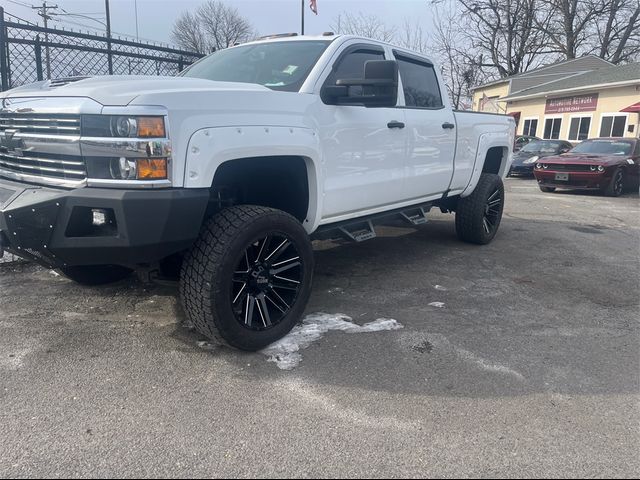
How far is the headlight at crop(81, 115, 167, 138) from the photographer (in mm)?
2617

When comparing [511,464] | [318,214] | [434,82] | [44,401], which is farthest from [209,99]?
[434,82]

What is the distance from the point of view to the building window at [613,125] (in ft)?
72.8

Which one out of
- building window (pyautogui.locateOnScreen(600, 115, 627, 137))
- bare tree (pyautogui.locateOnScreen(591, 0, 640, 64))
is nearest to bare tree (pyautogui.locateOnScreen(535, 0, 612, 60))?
bare tree (pyautogui.locateOnScreen(591, 0, 640, 64))

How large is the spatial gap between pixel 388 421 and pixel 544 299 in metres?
2.55

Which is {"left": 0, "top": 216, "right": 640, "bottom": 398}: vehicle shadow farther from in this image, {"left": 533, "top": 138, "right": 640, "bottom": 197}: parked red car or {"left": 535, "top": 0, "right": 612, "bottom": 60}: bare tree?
{"left": 535, "top": 0, "right": 612, "bottom": 60}: bare tree

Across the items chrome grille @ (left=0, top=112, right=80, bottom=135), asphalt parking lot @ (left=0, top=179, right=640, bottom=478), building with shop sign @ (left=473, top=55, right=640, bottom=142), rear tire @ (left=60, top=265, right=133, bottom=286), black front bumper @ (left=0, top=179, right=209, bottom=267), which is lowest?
asphalt parking lot @ (left=0, top=179, right=640, bottom=478)


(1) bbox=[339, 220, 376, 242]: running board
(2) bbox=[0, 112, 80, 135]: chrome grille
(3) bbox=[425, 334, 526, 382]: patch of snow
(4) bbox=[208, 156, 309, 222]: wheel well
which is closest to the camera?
(2) bbox=[0, 112, 80, 135]: chrome grille

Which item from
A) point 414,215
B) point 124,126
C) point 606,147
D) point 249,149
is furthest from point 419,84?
point 606,147

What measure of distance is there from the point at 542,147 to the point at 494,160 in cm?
1325

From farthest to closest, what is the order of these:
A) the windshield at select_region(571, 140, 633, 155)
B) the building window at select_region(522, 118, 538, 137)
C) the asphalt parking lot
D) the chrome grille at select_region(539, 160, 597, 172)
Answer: the building window at select_region(522, 118, 538, 137)
the windshield at select_region(571, 140, 633, 155)
the chrome grille at select_region(539, 160, 597, 172)
the asphalt parking lot

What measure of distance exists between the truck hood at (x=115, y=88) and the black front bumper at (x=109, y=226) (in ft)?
1.66

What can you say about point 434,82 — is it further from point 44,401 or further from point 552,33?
point 552,33

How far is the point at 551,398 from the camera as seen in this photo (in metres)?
2.81

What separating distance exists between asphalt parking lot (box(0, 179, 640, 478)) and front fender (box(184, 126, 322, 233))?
3.62 ft
